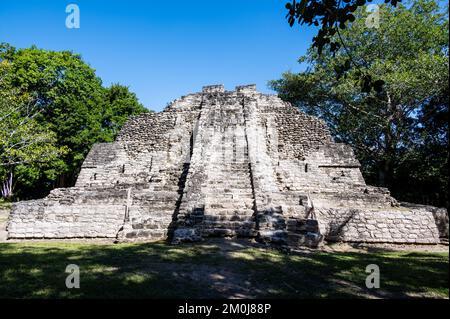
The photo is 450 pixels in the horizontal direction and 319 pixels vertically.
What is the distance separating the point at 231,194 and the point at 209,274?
5.16m

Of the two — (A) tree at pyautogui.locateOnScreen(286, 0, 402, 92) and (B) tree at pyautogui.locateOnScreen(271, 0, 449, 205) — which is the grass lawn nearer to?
(A) tree at pyautogui.locateOnScreen(286, 0, 402, 92)

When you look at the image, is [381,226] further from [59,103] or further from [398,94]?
[59,103]

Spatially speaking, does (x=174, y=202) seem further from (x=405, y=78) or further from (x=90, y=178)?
(x=405, y=78)

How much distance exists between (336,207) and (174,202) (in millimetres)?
5803

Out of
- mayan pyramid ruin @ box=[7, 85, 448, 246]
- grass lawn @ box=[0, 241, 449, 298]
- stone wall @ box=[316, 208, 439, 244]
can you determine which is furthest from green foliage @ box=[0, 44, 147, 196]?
stone wall @ box=[316, 208, 439, 244]

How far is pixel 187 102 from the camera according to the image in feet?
59.7

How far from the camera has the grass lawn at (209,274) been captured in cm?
411

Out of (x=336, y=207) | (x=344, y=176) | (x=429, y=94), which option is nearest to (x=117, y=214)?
(x=336, y=207)

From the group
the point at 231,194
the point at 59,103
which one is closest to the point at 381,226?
the point at 231,194

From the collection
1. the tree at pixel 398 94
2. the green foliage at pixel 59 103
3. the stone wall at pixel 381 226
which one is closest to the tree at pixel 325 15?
the stone wall at pixel 381 226

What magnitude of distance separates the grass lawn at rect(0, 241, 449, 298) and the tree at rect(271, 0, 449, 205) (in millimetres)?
14300

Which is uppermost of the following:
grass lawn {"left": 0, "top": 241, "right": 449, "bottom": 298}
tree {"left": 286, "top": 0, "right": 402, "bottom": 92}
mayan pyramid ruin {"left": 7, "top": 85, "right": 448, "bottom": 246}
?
tree {"left": 286, "top": 0, "right": 402, "bottom": 92}

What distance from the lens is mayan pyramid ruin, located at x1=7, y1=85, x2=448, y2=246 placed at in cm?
888

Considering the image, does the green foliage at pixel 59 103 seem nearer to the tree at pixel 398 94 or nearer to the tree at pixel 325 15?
the tree at pixel 398 94
